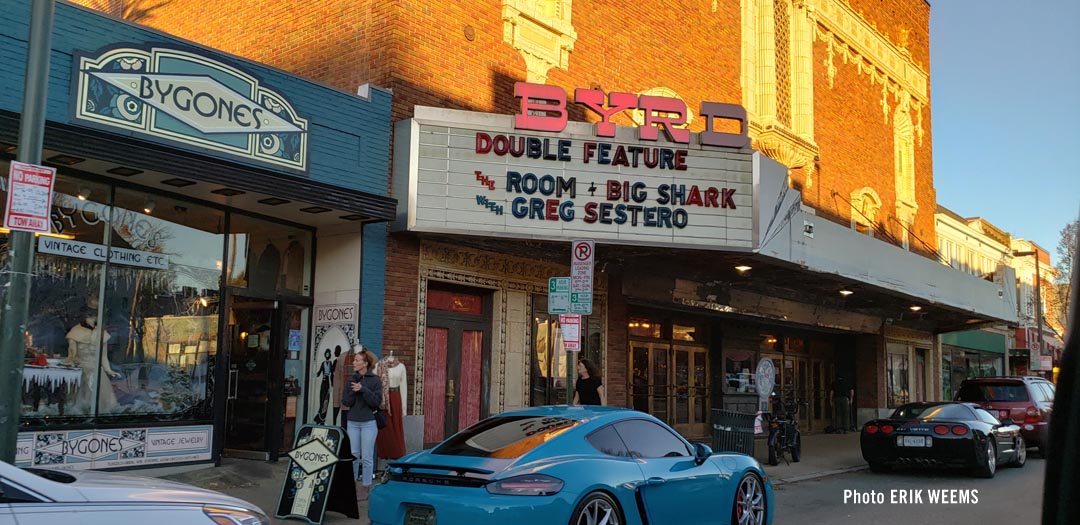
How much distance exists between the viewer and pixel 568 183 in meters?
15.3

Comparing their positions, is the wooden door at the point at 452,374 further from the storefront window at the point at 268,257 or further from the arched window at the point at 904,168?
the arched window at the point at 904,168

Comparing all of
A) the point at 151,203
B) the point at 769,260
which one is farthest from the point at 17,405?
the point at 769,260

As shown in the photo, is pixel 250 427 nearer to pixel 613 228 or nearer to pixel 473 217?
pixel 473 217

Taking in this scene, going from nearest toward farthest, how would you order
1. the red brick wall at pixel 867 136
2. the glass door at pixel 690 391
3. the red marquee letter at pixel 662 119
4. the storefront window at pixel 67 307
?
the storefront window at pixel 67 307 < the red marquee letter at pixel 662 119 < the glass door at pixel 690 391 < the red brick wall at pixel 867 136

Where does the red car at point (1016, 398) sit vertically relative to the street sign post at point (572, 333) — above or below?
below

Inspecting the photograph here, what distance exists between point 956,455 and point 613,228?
6.95 m

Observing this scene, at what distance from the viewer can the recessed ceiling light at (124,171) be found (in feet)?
35.6

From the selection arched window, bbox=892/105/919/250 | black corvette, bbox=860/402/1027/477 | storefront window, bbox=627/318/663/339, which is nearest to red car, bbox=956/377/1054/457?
black corvette, bbox=860/402/1027/477

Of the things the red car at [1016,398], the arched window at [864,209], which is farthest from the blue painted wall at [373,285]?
the arched window at [864,209]

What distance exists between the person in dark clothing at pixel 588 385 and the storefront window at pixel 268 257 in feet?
15.2

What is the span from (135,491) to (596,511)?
374cm

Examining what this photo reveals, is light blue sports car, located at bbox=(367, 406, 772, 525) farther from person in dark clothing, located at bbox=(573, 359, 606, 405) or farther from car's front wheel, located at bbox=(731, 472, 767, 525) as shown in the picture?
person in dark clothing, located at bbox=(573, 359, 606, 405)

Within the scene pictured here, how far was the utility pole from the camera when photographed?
23.6 feet

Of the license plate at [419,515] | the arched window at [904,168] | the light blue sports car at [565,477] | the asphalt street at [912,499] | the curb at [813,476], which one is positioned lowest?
the curb at [813,476]
